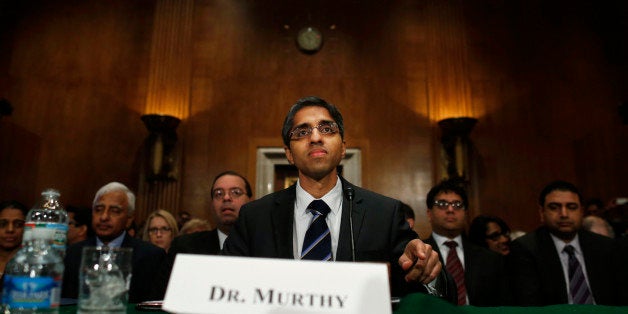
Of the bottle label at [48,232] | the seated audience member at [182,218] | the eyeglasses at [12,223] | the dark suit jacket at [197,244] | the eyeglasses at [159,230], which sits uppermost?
the seated audience member at [182,218]

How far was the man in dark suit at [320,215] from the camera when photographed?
5.20 ft

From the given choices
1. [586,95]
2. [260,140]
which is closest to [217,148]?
[260,140]

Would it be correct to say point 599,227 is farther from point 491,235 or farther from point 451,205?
point 451,205

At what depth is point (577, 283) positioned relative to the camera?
116 inches

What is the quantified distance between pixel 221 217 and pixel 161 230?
1.25 meters

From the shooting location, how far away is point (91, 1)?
23.1 feet

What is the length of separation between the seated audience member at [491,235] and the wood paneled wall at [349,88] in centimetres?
196

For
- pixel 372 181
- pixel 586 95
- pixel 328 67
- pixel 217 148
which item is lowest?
pixel 372 181

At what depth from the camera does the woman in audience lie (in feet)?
10.6

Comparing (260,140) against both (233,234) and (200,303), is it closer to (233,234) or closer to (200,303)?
(233,234)

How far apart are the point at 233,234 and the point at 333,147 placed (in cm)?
53

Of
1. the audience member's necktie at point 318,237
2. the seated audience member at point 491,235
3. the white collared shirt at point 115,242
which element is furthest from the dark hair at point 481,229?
the white collared shirt at point 115,242

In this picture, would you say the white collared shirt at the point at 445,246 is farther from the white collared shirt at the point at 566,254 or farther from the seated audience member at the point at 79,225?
the seated audience member at the point at 79,225

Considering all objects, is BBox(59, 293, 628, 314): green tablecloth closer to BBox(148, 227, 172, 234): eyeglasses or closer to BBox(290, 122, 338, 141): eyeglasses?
BBox(290, 122, 338, 141): eyeglasses
